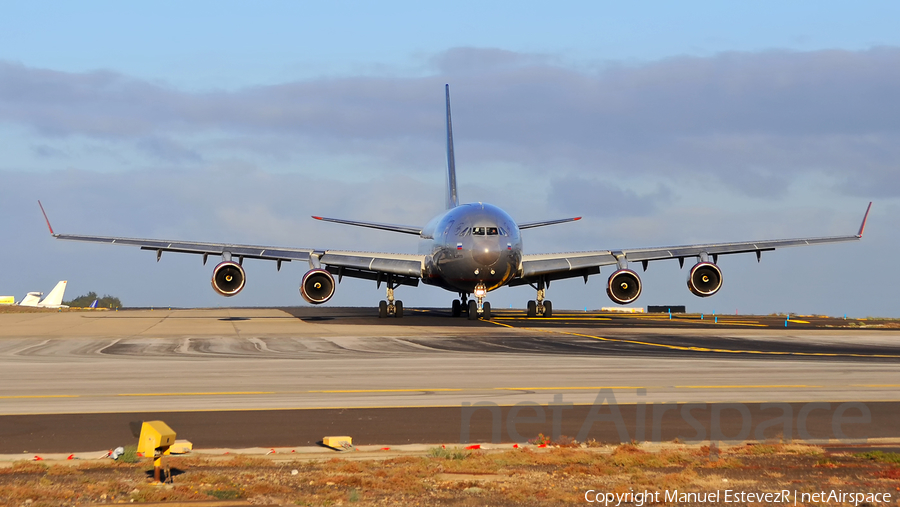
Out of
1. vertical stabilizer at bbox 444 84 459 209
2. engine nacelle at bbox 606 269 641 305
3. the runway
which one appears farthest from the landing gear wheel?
vertical stabilizer at bbox 444 84 459 209

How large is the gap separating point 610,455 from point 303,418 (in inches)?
198

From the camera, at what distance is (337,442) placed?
10688 mm

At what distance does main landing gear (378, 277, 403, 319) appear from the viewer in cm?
5028

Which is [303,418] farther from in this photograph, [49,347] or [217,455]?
[49,347]

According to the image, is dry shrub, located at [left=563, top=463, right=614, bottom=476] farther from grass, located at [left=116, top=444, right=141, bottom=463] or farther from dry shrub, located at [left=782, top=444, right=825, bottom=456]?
grass, located at [left=116, top=444, right=141, bottom=463]

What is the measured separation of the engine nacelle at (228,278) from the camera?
4519cm

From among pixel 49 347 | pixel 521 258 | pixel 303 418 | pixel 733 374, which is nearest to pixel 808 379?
pixel 733 374

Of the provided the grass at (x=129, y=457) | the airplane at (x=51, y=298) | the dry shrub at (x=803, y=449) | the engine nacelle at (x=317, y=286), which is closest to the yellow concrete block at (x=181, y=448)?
the grass at (x=129, y=457)

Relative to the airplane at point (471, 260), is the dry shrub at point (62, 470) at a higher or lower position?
lower

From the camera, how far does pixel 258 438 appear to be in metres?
11.5

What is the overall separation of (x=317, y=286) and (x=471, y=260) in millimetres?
8455

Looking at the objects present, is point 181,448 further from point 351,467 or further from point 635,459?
point 635,459

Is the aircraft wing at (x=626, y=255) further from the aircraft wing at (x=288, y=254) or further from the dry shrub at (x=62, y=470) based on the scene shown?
the dry shrub at (x=62, y=470)

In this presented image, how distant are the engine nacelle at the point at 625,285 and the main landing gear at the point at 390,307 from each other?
41.5ft
